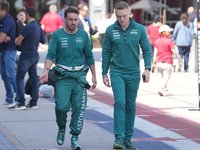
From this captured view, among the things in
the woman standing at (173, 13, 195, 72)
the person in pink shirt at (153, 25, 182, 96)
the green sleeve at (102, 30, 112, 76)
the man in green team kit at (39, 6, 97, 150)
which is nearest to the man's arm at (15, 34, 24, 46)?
the man in green team kit at (39, 6, 97, 150)

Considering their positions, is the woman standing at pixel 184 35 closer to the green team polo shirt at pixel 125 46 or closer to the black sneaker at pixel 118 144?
the green team polo shirt at pixel 125 46

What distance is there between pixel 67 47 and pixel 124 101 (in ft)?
3.11

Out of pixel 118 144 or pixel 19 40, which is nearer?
pixel 118 144

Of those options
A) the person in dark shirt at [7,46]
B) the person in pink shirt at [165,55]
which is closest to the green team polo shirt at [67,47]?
the person in dark shirt at [7,46]

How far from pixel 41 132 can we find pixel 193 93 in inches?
228

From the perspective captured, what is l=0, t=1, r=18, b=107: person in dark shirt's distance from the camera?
10.2 metres

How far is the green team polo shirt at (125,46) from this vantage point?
6.94 metres

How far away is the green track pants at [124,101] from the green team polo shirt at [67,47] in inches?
19.9

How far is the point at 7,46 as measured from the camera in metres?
10.3

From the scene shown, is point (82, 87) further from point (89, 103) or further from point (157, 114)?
point (89, 103)

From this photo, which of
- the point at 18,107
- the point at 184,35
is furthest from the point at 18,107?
the point at 184,35

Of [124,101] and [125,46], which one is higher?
[125,46]

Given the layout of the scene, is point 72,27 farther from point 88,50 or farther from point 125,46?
point 125,46

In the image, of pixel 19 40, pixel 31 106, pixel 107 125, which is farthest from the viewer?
pixel 31 106
